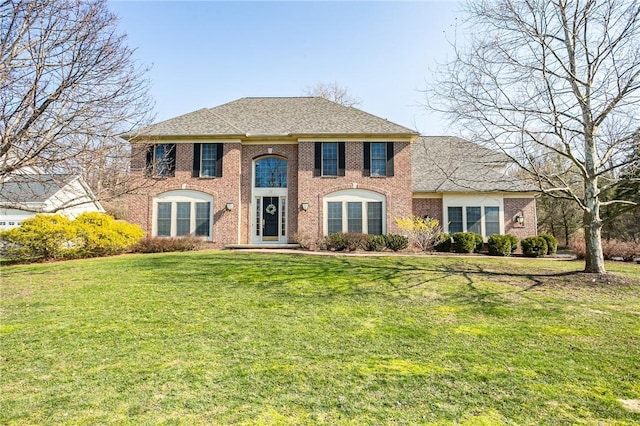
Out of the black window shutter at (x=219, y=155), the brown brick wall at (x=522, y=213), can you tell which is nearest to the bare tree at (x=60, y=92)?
the black window shutter at (x=219, y=155)

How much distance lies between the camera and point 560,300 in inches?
266

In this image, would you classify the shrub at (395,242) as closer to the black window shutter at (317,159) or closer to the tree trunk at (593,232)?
the black window shutter at (317,159)

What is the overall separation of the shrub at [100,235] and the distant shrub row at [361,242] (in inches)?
296

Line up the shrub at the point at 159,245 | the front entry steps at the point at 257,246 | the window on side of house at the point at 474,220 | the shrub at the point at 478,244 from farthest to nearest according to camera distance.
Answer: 1. the window on side of house at the point at 474,220
2. the shrub at the point at 478,244
3. the front entry steps at the point at 257,246
4. the shrub at the point at 159,245

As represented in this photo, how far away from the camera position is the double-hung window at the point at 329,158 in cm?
1673

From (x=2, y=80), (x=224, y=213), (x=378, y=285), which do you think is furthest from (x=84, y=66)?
(x=224, y=213)

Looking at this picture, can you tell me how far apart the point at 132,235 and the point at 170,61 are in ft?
24.5

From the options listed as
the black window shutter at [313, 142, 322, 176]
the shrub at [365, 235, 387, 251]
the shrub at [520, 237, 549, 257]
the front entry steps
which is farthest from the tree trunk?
the black window shutter at [313, 142, 322, 176]

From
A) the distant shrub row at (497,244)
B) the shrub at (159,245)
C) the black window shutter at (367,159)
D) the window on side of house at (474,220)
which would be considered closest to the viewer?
the shrub at (159,245)

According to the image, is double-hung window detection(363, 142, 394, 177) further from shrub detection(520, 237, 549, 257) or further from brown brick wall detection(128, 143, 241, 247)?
shrub detection(520, 237, 549, 257)

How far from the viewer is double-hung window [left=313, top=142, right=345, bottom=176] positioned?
659 inches

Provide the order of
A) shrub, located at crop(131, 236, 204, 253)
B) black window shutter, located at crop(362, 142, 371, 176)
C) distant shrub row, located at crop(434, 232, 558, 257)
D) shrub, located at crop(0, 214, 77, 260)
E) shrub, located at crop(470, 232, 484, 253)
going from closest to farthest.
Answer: shrub, located at crop(0, 214, 77, 260)
shrub, located at crop(131, 236, 204, 253)
distant shrub row, located at crop(434, 232, 558, 257)
shrub, located at crop(470, 232, 484, 253)
black window shutter, located at crop(362, 142, 371, 176)

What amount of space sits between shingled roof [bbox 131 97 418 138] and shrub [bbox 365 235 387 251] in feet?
16.3

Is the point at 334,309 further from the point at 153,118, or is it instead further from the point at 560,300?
the point at 153,118
